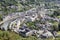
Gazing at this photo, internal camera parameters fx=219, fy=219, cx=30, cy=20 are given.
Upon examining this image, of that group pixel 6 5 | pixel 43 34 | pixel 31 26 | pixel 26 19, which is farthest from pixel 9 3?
pixel 43 34

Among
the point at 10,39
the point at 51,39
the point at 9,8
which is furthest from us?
the point at 9,8

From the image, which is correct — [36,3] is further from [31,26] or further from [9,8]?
[31,26]

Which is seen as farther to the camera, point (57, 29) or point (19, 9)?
point (19, 9)

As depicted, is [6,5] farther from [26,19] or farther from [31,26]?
[31,26]

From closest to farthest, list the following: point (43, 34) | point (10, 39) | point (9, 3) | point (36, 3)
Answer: point (10, 39)
point (43, 34)
point (9, 3)
point (36, 3)

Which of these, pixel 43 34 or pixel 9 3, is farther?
pixel 9 3

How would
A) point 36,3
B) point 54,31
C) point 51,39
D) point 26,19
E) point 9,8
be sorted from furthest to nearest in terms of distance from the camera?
point 36,3 → point 9,8 → point 26,19 → point 54,31 → point 51,39

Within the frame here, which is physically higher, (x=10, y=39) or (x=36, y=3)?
(x=10, y=39)

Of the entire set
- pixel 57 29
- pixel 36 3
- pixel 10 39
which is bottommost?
pixel 36 3

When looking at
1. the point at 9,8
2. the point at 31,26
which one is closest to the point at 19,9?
the point at 9,8
